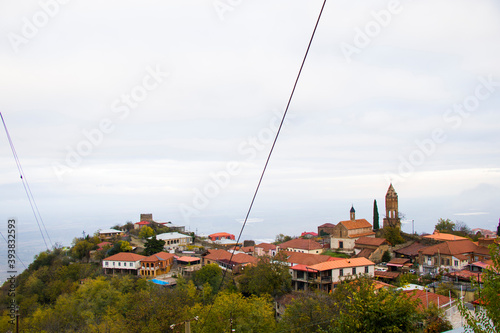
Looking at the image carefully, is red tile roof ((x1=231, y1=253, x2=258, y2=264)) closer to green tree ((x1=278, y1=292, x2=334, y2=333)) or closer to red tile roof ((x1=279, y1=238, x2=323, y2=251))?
red tile roof ((x1=279, y1=238, x2=323, y2=251))

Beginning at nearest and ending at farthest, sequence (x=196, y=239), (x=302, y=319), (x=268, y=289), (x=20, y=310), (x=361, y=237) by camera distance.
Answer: (x=302, y=319) < (x=268, y=289) < (x=20, y=310) < (x=361, y=237) < (x=196, y=239)

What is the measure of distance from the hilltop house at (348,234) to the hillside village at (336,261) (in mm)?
53

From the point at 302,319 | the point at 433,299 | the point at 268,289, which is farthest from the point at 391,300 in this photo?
the point at 268,289


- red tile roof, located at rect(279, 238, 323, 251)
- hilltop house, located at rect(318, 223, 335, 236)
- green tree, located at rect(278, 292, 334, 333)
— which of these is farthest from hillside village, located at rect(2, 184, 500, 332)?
hilltop house, located at rect(318, 223, 335, 236)

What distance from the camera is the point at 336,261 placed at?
89.5ft

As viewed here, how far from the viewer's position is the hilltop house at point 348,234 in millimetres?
38703

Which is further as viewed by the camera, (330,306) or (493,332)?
(330,306)

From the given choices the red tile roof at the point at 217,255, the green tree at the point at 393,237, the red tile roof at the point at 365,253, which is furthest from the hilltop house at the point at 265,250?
the green tree at the point at 393,237

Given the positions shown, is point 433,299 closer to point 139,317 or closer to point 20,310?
point 139,317

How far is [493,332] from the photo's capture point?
7.44 meters

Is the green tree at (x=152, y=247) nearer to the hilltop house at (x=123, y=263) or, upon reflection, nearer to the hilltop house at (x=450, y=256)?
the hilltop house at (x=123, y=263)

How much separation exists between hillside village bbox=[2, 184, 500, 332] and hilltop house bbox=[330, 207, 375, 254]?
53 millimetres

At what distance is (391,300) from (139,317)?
12813 millimetres

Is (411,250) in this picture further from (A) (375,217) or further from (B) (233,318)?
(B) (233,318)
